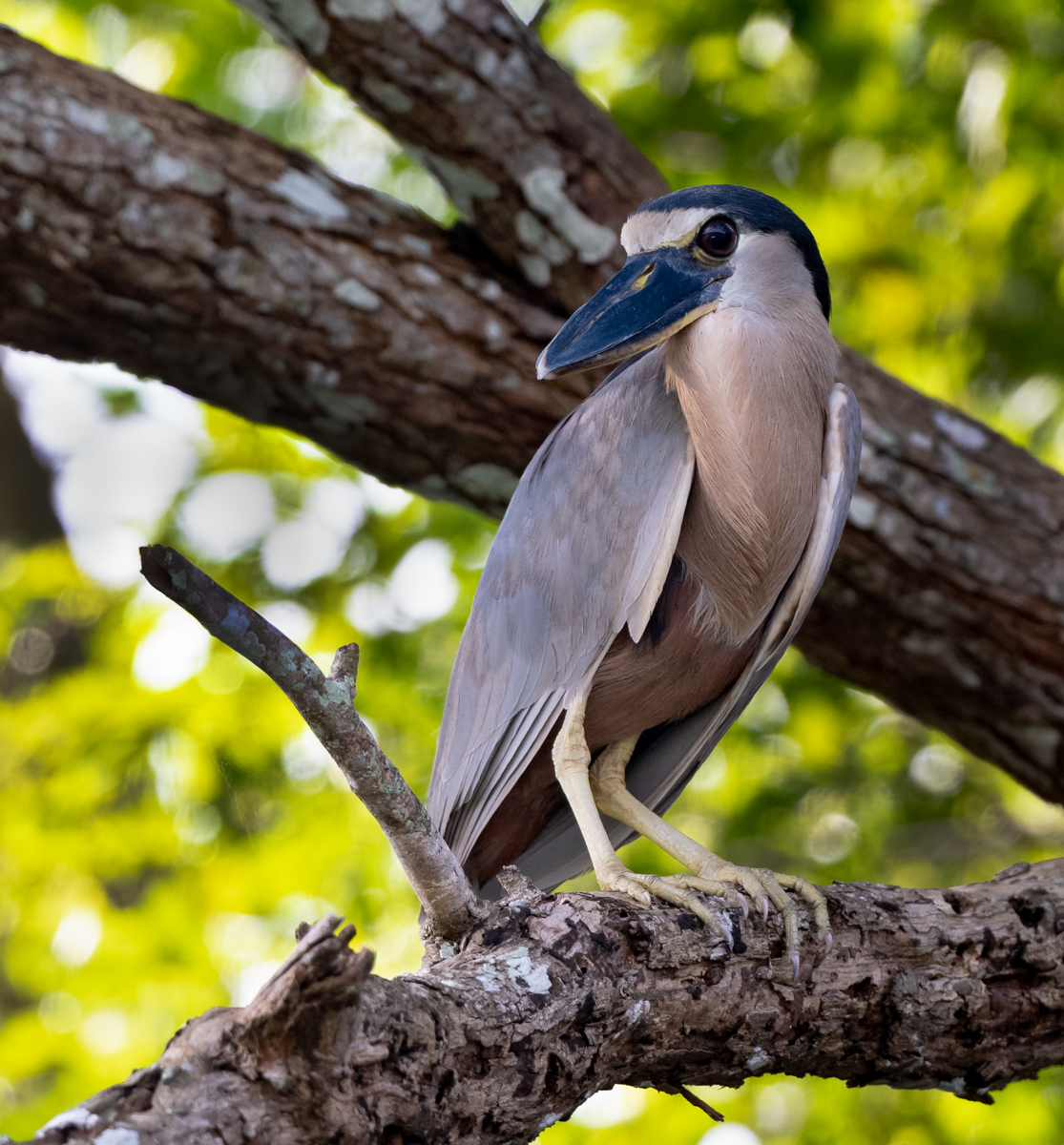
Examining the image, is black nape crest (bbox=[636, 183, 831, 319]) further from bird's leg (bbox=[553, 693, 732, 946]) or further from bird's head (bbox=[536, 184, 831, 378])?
bird's leg (bbox=[553, 693, 732, 946])

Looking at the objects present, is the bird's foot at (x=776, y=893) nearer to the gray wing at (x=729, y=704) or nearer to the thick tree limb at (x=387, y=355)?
the gray wing at (x=729, y=704)

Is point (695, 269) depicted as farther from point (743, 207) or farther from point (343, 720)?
point (343, 720)

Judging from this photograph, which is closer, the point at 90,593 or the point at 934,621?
the point at 934,621

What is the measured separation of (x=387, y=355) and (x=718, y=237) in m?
0.76

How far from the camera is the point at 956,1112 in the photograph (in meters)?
2.85

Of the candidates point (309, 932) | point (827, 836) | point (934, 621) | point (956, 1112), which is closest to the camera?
point (309, 932)

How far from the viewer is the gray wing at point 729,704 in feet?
5.87

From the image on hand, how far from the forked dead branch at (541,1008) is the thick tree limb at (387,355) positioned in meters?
0.69

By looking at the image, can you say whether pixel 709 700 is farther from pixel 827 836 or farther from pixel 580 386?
pixel 827 836

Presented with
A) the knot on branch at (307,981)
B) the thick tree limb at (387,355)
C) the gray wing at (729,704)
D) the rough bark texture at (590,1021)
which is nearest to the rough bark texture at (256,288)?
the thick tree limb at (387,355)

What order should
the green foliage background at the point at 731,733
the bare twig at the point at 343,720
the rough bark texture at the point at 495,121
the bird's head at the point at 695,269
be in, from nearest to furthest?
the bare twig at the point at 343,720, the bird's head at the point at 695,269, the rough bark texture at the point at 495,121, the green foliage background at the point at 731,733

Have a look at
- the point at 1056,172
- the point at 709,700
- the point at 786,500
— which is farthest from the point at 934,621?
the point at 1056,172

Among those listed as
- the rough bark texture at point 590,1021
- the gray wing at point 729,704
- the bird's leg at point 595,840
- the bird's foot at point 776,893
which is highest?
the gray wing at point 729,704

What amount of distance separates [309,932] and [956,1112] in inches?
102
